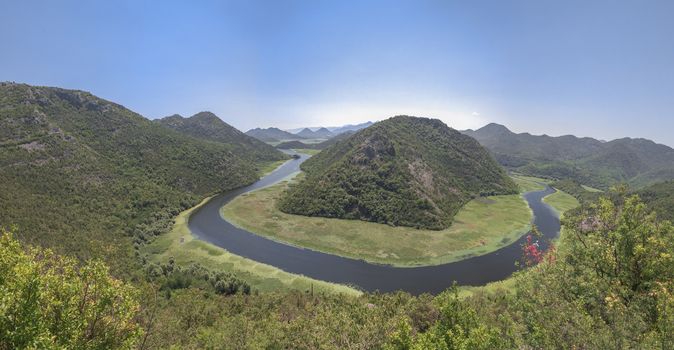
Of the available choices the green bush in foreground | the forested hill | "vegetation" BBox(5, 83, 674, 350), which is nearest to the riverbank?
"vegetation" BBox(5, 83, 674, 350)

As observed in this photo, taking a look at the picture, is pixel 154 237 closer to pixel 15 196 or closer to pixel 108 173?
pixel 15 196

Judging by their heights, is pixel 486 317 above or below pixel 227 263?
above

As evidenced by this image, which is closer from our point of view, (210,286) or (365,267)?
(210,286)

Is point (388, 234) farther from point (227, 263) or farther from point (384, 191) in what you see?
point (227, 263)

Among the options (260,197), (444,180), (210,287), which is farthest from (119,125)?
Result: (444,180)

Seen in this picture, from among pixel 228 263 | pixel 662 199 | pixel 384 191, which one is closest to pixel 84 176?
pixel 228 263

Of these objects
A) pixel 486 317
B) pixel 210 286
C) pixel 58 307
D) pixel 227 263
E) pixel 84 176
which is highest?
pixel 84 176
